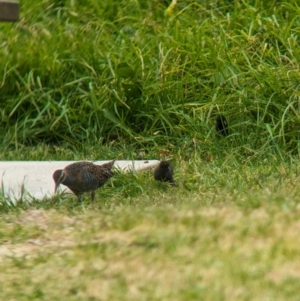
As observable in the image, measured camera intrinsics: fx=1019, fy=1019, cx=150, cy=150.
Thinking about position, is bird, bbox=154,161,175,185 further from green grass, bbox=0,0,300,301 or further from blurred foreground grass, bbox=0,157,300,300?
blurred foreground grass, bbox=0,157,300,300

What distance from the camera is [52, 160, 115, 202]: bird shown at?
7680mm

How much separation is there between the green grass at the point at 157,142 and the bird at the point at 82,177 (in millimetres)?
143

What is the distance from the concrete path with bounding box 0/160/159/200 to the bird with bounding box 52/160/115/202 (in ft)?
0.80

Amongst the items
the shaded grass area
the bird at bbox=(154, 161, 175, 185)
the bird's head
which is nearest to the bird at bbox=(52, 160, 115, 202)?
the bird's head

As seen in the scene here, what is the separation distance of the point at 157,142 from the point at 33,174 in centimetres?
133

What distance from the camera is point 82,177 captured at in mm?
7633

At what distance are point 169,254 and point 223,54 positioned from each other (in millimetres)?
4621

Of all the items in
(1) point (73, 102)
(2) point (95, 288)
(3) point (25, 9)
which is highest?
(3) point (25, 9)

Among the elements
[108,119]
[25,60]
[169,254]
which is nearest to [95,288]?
[169,254]

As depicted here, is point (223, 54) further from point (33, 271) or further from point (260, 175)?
point (33, 271)

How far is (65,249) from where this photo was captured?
6.06 metres

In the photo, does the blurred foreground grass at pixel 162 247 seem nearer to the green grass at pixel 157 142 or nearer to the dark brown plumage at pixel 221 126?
the green grass at pixel 157 142

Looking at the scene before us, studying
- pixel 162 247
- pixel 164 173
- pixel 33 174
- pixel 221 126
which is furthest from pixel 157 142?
pixel 162 247

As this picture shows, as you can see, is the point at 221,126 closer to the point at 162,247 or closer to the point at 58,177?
the point at 58,177
